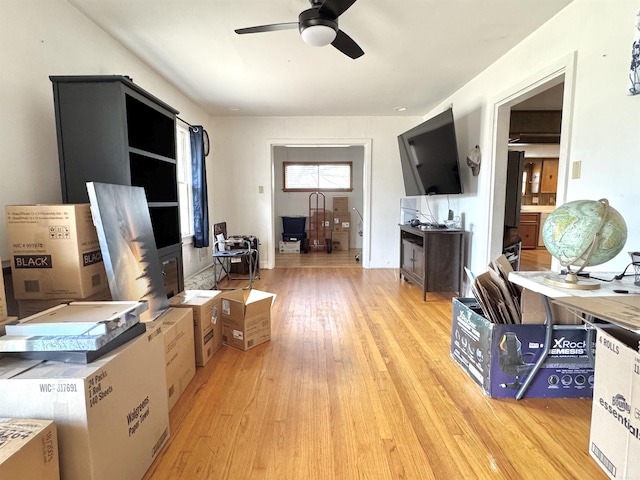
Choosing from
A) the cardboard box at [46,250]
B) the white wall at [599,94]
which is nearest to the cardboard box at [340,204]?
the white wall at [599,94]

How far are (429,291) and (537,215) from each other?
4.83m

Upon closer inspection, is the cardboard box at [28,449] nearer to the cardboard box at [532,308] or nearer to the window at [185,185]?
the cardboard box at [532,308]

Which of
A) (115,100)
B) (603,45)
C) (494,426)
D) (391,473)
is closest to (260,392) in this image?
(391,473)

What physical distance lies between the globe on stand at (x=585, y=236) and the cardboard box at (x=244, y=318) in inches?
71.4

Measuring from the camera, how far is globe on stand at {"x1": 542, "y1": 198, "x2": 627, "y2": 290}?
4.50ft

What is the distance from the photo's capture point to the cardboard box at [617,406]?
1113 mm

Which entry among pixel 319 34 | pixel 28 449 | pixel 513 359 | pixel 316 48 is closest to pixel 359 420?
pixel 513 359

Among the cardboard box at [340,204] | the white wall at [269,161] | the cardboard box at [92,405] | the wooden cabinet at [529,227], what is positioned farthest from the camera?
the cardboard box at [340,204]

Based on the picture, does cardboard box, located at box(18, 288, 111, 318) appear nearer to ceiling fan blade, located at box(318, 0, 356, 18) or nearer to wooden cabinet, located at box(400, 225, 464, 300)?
ceiling fan blade, located at box(318, 0, 356, 18)

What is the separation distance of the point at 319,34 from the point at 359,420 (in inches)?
89.6

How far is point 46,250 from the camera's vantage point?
1.53 meters

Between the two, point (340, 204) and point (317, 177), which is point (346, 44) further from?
point (317, 177)

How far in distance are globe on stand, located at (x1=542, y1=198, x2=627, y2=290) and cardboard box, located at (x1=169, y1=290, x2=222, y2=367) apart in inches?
78.0

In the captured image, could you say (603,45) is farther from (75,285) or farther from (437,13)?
(75,285)
